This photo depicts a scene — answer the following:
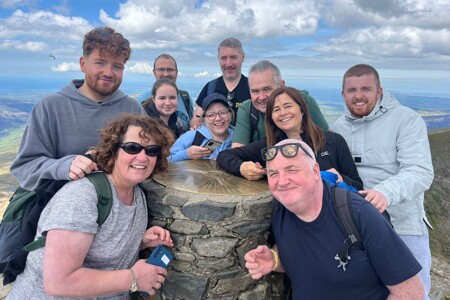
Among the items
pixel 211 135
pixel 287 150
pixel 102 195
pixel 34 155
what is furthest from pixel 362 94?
pixel 34 155

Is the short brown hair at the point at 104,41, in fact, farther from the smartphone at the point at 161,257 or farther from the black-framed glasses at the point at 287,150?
the smartphone at the point at 161,257

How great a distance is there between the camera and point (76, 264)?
2805mm

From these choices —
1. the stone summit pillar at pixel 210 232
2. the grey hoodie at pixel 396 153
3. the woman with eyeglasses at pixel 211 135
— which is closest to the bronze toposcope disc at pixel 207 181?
the stone summit pillar at pixel 210 232

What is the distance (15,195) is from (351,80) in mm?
4343

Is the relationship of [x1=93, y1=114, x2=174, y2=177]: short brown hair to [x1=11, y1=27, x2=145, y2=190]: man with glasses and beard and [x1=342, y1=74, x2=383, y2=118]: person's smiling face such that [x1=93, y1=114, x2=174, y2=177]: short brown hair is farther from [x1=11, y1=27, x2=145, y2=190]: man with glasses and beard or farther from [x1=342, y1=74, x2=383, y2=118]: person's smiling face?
[x1=342, y1=74, x2=383, y2=118]: person's smiling face

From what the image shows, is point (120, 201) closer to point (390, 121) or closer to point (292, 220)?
point (292, 220)

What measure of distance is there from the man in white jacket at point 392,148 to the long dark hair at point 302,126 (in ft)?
2.11

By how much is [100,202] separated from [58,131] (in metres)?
1.18

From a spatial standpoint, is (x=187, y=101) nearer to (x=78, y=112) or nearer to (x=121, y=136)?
(x=78, y=112)

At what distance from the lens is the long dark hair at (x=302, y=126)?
4125mm

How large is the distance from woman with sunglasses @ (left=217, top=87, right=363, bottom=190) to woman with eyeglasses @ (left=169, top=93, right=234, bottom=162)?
112cm

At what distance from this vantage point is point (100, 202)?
9.91 feet

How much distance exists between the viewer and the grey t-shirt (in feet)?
9.20

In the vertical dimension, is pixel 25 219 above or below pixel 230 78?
below
